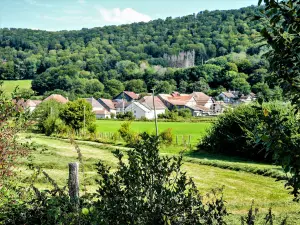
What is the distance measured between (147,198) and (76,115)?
35.3m

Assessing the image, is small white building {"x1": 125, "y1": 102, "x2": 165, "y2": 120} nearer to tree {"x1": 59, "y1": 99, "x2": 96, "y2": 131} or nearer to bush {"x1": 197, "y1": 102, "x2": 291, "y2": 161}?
tree {"x1": 59, "y1": 99, "x2": 96, "y2": 131}

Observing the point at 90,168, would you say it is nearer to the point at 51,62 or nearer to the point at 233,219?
the point at 233,219

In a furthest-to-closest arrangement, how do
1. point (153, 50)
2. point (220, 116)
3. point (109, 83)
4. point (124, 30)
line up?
point (124, 30) → point (153, 50) → point (109, 83) → point (220, 116)

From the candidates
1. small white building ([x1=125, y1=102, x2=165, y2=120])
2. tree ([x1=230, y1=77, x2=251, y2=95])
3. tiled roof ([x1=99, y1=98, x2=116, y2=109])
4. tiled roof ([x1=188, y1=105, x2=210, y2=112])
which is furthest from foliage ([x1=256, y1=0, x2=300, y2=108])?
tree ([x1=230, y1=77, x2=251, y2=95])

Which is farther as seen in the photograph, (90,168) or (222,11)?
(222,11)

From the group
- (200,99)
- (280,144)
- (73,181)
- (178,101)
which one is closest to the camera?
(280,144)

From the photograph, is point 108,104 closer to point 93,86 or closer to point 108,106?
point 108,106

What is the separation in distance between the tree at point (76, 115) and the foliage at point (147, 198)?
34.8m

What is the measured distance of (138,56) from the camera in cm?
15675

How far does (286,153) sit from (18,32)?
547 feet

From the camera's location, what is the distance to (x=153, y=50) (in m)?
168

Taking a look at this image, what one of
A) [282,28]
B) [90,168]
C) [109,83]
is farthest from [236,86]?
[282,28]

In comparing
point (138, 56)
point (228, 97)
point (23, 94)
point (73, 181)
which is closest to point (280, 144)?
point (73, 181)

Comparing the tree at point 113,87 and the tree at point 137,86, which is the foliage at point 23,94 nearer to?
the tree at point 113,87
